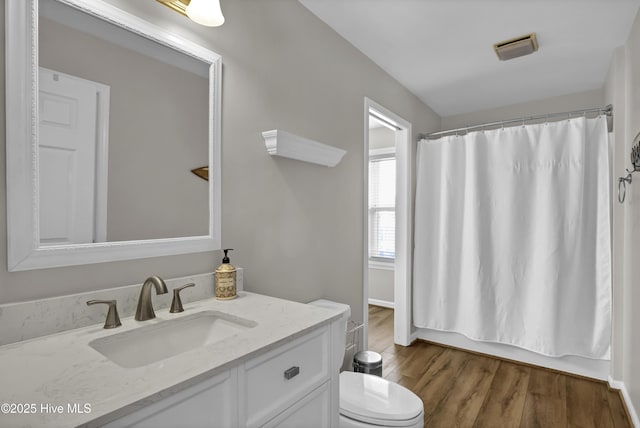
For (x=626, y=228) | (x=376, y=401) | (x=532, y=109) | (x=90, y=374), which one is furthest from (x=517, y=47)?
(x=90, y=374)

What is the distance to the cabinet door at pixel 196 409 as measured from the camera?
0.64 meters

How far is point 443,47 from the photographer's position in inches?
91.2

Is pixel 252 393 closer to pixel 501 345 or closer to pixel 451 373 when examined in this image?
pixel 451 373

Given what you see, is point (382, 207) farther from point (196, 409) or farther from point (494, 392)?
point (196, 409)

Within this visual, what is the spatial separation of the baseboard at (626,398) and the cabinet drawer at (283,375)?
204cm

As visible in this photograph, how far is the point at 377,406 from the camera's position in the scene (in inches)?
58.0

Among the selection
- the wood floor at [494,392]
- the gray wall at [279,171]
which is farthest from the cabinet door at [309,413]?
the wood floor at [494,392]

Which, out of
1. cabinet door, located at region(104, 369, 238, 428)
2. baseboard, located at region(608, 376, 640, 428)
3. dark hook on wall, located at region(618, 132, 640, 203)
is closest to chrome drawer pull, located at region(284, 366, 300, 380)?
cabinet door, located at region(104, 369, 238, 428)

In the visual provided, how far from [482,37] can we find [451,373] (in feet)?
7.90

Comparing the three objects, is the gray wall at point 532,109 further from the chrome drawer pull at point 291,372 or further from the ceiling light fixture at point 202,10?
the chrome drawer pull at point 291,372

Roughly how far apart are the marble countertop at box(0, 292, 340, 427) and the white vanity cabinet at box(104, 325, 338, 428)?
0.03 m

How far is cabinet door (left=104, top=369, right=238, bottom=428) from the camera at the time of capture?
0.64 m

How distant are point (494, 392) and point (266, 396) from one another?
211cm

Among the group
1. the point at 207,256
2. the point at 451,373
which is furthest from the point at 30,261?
the point at 451,373
